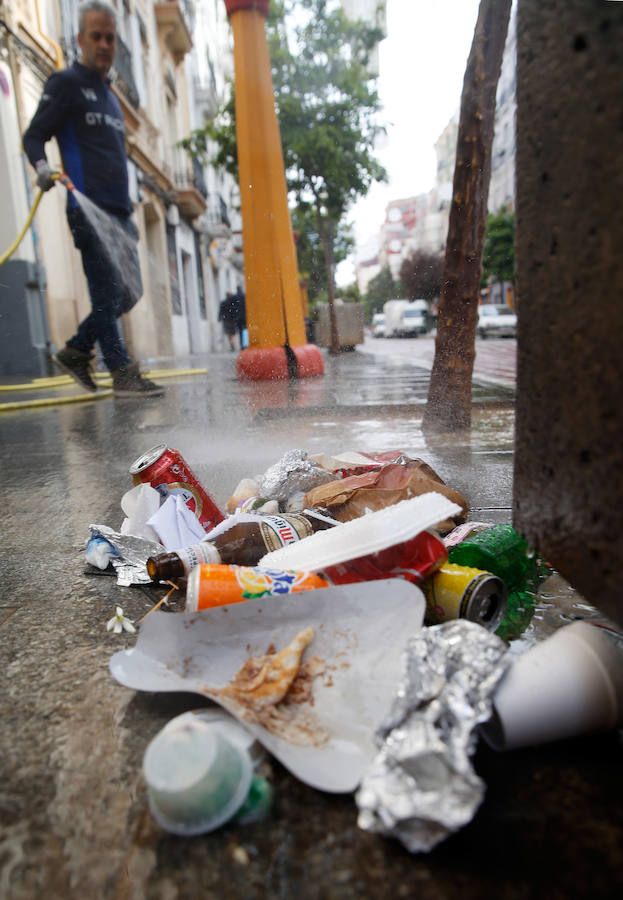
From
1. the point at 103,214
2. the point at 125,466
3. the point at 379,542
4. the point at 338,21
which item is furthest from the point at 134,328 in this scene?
the point at 379,542

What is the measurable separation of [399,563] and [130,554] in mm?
713

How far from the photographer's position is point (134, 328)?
12.4 m

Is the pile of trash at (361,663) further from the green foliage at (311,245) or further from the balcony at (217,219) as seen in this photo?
the balcony at (217,219)

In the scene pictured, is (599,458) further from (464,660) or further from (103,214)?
(103,214)

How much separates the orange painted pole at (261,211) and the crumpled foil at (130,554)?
4.17m

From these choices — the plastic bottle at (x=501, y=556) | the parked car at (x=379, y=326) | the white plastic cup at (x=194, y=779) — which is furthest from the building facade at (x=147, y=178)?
the parked car at (x=379, y=326)

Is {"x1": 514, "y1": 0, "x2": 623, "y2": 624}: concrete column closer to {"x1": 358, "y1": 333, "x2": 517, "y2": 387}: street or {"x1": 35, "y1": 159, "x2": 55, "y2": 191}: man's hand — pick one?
{"x1": 358, "y1": 333, "x2": 517, "y2": 387}: street

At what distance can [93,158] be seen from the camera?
15.3 ft

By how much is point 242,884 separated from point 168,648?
1.43ft

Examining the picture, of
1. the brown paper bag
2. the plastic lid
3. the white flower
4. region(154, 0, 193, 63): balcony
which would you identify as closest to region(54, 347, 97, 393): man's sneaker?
the brown paper bag

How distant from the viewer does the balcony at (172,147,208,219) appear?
1678cm

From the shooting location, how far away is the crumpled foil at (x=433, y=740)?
701 mm

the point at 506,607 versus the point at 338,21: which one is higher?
the point at 338,21

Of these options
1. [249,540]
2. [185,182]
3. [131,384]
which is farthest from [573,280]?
[185,182]
